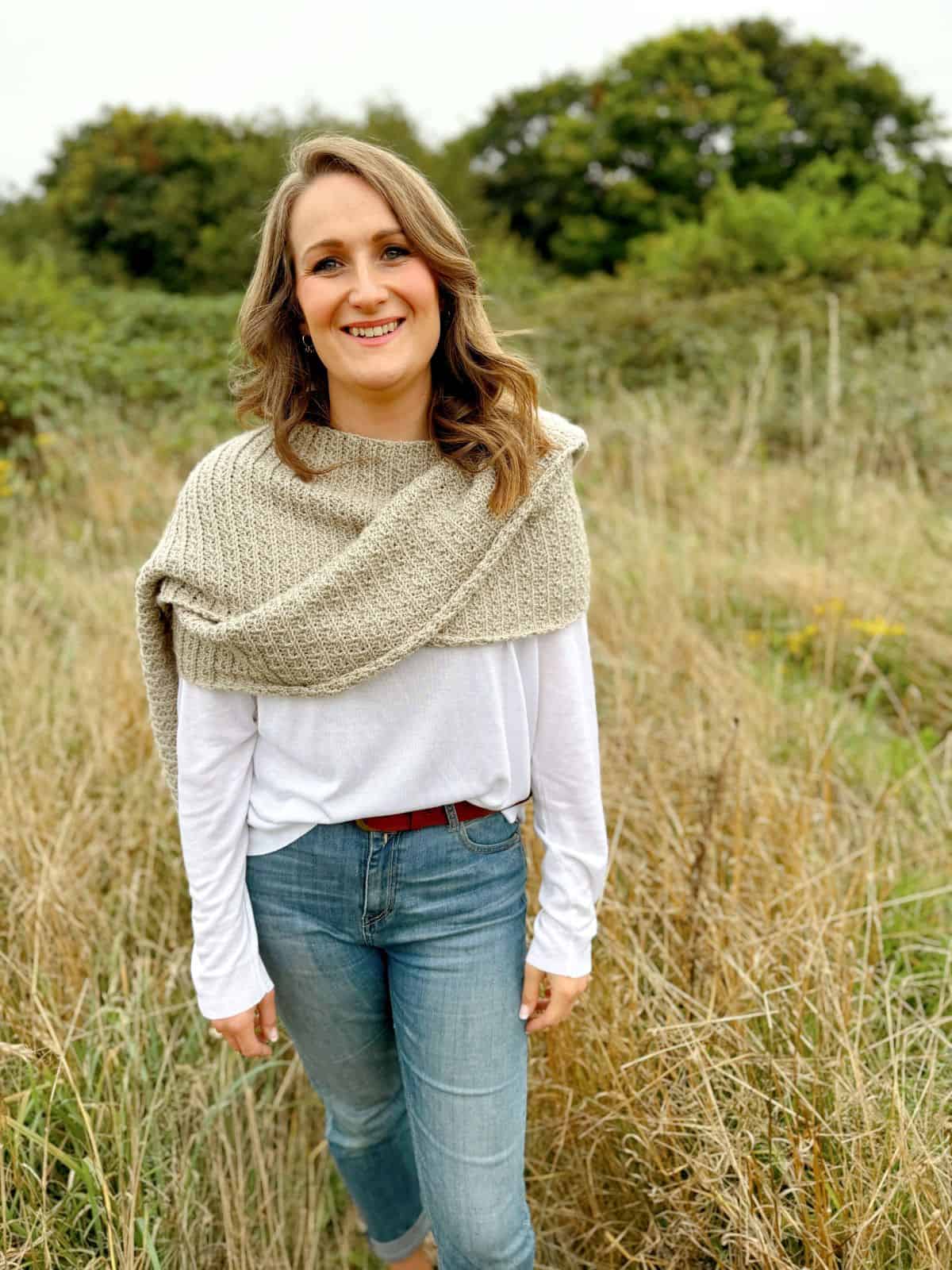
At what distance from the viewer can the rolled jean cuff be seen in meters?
1.62

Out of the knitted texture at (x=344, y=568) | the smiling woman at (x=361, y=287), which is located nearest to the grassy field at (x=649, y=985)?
the knitted texture at (x=344, y=568)

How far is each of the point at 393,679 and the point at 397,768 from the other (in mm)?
117

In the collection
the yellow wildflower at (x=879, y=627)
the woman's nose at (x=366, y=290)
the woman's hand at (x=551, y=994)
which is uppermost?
the woman's nose at (x=366, y=290)

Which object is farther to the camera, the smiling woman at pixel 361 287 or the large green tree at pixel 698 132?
the large green tree at pixel 698 132


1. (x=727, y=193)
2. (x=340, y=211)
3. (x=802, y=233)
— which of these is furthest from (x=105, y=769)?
(x=727, y=193)

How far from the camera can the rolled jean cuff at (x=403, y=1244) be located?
1.62 meters

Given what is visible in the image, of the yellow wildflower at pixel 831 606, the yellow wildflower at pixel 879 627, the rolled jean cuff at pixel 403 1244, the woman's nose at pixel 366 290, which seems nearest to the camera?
the woman's nose at pixel 366 290

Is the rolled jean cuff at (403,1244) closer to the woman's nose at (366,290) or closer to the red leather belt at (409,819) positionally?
the red leather belt at (409,819)

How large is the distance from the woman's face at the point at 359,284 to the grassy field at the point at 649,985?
1.04m

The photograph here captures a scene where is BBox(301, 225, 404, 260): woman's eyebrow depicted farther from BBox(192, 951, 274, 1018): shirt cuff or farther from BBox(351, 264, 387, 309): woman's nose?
BBox(192, 951, 274, 1018): shirt cuff

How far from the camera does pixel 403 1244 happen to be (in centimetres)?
162

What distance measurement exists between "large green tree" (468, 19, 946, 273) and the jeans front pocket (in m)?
15.8

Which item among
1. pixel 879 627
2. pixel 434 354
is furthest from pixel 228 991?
pixel 879 627

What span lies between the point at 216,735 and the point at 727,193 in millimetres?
11812
